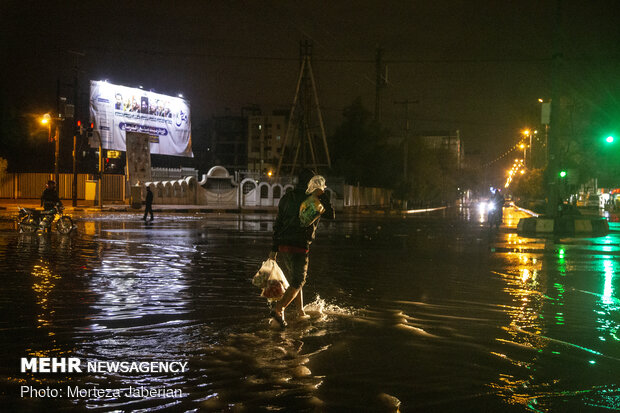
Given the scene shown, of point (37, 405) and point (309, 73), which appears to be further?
point (309, 73)

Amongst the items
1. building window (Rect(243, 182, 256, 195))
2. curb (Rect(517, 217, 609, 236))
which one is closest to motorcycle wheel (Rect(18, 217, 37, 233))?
curb (Rect(517, 217, 609, 236))

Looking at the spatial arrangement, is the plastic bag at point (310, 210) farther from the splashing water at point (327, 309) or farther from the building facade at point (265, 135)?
the building facade at point (265, 135)

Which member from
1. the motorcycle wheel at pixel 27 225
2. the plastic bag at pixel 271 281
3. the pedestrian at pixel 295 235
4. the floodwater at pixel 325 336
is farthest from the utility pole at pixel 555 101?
the motorcycle wheel at pixel 27 225

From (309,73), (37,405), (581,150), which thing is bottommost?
(37,405)

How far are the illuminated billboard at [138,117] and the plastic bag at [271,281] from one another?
43266 mm

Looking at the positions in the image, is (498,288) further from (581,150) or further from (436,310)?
(581,150)

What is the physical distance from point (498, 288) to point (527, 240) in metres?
12.7

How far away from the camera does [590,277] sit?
11.8m

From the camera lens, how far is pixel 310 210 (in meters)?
6.89

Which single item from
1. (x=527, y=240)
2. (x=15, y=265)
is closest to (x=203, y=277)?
(x=15, y=265)

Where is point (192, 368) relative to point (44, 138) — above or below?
below

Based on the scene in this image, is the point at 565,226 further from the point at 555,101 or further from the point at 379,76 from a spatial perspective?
the point at 379,76

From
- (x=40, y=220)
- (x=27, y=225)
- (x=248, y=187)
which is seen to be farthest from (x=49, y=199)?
(x=248, y=187)

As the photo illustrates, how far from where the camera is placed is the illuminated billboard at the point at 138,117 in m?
52.1
